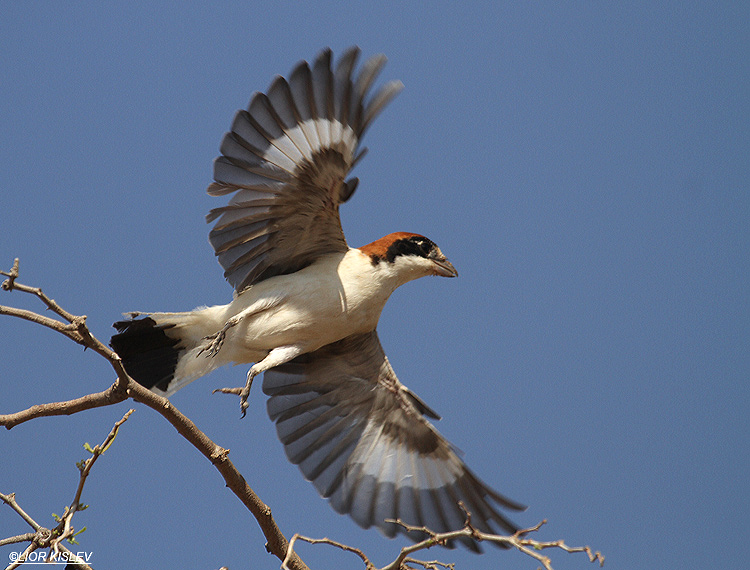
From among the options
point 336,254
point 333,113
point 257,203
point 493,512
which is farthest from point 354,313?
point 493,512

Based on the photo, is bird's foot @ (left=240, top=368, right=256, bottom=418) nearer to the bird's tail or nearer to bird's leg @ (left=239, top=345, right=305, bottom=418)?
bird's leg @ (left=239, top=345, right=305, bottom=418)

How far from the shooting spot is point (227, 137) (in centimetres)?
465

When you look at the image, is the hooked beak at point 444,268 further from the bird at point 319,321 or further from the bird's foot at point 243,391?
the bird's foot at point 243,391

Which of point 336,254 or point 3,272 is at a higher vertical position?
point 336,254

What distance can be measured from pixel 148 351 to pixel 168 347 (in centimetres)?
13

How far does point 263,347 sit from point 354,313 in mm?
649

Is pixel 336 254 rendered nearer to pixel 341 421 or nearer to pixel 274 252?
pixel 274 252

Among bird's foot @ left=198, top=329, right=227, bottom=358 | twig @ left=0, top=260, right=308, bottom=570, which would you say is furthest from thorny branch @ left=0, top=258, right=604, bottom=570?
bird's foot @ left=198, top=329, right=227, bottom=358

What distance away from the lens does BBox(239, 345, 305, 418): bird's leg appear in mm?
4566

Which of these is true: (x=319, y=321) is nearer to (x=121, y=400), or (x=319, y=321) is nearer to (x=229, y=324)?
(x=229, y=324)

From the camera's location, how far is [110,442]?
128 inches

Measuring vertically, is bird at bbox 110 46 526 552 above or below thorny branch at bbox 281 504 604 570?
above

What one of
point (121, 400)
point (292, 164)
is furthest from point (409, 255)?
point (121, 400)

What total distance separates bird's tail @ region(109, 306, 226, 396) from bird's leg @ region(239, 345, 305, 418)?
41 centimetres
